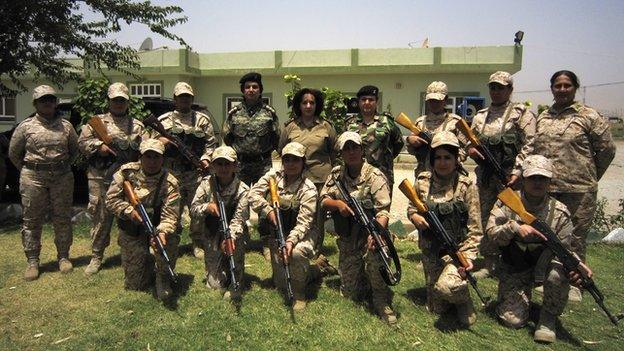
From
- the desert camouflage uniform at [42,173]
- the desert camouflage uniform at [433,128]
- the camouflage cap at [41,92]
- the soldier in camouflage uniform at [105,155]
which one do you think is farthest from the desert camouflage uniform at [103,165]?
the desert camouflage uniform at [433,128]

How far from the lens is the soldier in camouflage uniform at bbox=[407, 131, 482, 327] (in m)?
3.96

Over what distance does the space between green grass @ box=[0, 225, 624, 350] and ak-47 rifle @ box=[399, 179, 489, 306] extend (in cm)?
53

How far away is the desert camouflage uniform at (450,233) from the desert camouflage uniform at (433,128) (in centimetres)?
92

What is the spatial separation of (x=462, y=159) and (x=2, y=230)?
7.03 meters

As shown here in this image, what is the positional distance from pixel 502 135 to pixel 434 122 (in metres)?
0.79

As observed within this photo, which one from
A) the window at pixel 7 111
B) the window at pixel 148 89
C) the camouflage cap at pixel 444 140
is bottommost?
the camouflage cap at pixel 444 140

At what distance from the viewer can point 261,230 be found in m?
4.60

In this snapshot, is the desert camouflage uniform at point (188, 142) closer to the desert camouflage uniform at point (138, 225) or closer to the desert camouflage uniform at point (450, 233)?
the desert camouflage uniform at point (138, 225)

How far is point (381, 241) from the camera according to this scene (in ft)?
12.8

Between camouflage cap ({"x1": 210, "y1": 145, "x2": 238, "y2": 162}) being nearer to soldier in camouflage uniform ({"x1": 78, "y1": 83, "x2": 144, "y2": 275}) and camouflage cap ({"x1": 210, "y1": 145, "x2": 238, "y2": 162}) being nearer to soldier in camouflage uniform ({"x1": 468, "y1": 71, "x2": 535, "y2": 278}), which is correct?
soldier in camouflage uniform ({"x1": 78, "y1": 83, "x2": 144, "y2": 275})

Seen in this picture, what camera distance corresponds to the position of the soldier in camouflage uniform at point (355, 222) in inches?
162

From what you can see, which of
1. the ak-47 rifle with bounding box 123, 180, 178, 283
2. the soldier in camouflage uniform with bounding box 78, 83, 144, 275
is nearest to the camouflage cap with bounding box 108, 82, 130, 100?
the soldier in camouflage uniform with bounding box 78, 83, 144, 275

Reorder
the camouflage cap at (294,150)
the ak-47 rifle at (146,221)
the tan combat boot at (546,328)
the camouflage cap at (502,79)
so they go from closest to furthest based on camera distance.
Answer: the tan combat boot at (546,328)
the ak-47 rifle at (146,221)
the camouflage cap at (294,150)
the camouflage cap at (502,79)

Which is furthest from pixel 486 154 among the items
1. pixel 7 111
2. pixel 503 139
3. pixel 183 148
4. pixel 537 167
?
pixel 7 111
